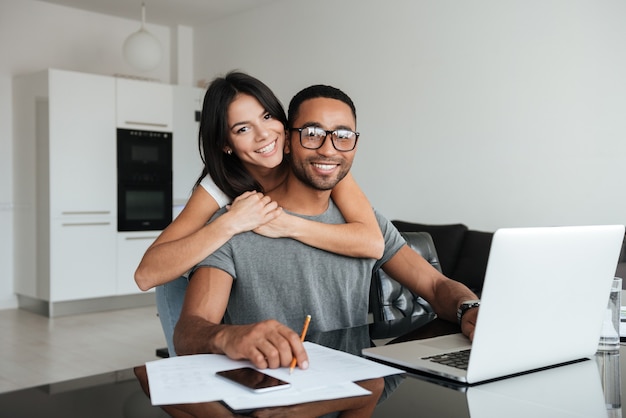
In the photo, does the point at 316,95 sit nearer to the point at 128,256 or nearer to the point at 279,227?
the point at 279,227

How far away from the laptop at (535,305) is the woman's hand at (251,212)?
479 millimetres

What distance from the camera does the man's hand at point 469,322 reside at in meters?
1.34

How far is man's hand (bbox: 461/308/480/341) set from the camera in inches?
A: 52.9

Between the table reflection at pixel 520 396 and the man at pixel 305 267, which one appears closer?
the table reflection at pixel 520 396

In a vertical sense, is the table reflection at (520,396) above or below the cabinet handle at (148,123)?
below

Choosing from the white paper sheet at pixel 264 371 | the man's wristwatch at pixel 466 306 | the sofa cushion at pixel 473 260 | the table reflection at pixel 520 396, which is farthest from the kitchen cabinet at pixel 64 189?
the table reflection at pixel 520 396

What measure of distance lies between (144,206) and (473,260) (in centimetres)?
335

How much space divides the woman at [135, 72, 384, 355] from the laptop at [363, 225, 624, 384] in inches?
18.9

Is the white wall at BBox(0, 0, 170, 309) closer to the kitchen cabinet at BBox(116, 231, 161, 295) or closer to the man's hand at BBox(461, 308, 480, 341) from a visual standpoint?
the kitchen cabinet at BBox(116, 231, 161, 295)

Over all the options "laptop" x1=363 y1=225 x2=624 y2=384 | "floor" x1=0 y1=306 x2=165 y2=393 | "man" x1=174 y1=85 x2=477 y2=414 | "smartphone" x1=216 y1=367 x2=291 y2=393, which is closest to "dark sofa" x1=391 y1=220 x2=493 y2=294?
"floor" x1=0 y1=306 x2=165 y2=393

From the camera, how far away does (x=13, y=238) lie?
6359 millimetres

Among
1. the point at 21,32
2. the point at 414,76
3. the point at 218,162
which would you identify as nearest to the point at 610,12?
the point at 414,76

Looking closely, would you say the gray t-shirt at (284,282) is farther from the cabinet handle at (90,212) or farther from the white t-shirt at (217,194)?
the cabinet handle at (90,212)

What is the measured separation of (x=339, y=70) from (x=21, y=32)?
2.99 metres
